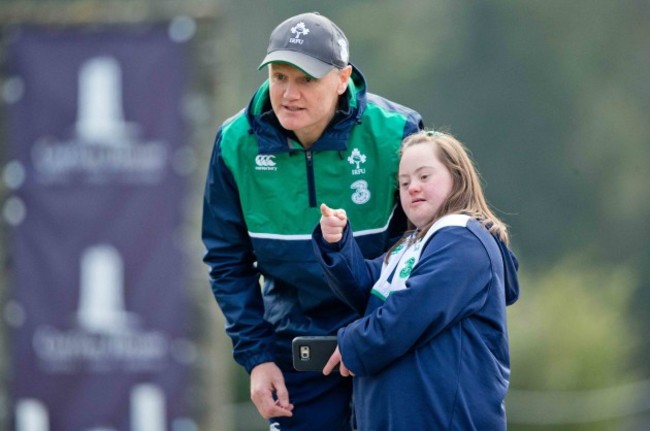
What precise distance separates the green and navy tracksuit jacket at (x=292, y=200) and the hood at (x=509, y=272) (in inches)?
19.2

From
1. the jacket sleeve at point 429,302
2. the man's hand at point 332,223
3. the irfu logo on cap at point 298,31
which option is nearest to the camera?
the jacket sleeve at point 429,302

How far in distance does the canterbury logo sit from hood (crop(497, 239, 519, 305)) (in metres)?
0.78

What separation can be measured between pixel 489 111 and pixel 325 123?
54.6 ft

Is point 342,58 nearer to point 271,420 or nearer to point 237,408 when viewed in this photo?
point 271,420

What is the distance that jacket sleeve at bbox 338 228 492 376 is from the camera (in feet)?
11.9

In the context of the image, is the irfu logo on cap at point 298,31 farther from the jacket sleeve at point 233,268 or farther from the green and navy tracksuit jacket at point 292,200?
the jacket sleeve at point 233,268

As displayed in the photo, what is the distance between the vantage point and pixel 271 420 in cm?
437

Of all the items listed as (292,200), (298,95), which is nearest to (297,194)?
(292,200)

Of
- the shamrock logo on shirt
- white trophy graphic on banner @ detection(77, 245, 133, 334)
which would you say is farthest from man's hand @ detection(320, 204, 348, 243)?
white trophy graphic on banner @ detection(77, 245, 133, 334)

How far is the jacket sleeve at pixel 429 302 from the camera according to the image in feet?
11.9

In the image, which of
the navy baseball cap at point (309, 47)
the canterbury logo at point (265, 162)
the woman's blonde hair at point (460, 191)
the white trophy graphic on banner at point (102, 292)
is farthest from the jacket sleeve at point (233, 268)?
the white trophy graphic on banner at point (102, 292)

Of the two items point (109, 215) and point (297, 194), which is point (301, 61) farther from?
point (109, 215)

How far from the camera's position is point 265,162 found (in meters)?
4.21

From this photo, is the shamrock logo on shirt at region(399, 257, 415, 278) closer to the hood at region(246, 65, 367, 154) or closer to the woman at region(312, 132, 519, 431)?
the woman at region(312, 132, 519, 431)
